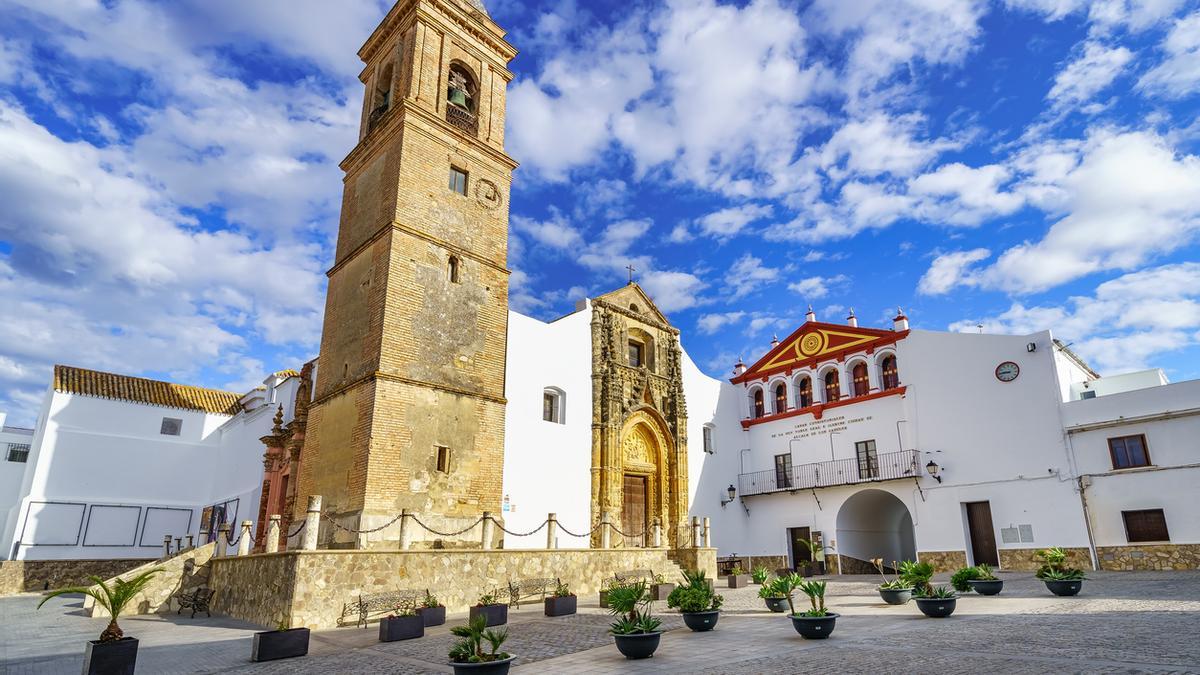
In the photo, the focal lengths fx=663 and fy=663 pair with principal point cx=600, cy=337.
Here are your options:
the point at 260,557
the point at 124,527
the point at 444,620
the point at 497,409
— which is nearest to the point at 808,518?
the point at 497,409

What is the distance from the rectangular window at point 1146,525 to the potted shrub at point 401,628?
61.8 ft

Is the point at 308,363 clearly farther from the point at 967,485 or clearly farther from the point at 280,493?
the point at 967,485

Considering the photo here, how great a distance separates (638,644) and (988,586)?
30.7 feet

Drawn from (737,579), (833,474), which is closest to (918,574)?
(737,579)

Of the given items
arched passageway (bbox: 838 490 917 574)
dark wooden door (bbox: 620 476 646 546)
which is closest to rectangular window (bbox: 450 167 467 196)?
dark wooden door (bbox: 620 476 646 546)

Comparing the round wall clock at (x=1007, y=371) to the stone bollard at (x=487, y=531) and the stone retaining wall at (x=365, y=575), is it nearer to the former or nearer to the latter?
the stone retaining wall at (x=365, y=575)

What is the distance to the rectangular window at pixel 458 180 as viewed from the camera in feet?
61.6

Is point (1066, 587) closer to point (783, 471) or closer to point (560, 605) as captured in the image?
point (560, 605)

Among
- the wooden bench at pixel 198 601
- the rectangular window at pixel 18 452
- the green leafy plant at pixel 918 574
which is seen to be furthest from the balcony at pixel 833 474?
the rectangular window at pixel 18 452

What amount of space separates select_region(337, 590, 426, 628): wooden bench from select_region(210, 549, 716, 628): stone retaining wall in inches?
4.3

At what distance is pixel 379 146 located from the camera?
738 inches

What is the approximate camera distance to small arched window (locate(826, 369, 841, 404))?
25237 mm

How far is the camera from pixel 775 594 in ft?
39.8

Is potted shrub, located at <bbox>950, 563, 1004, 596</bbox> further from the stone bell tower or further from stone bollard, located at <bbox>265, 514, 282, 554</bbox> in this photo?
stone bollard, located at <bbox>265, 514, 282, 554</bbox>
